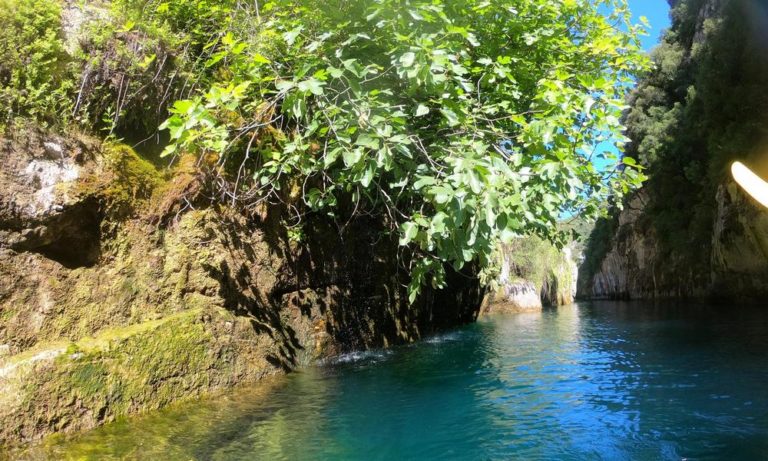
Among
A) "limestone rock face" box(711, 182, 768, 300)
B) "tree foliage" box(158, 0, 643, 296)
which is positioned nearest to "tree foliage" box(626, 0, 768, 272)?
"limestone rock face" box(711, 182, 768, 300)

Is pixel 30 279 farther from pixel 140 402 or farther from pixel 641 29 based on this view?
pixel 641 29

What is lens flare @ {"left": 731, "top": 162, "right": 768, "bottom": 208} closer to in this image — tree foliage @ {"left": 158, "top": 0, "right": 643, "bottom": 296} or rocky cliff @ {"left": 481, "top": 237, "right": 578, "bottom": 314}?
tree foliage @ {"left": 158, "top": 0, "right": 643, "bottom": 296}

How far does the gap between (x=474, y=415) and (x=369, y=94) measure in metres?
3.65

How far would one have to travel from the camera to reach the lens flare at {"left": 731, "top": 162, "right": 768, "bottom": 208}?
1.93 meters

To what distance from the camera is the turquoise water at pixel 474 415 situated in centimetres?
443

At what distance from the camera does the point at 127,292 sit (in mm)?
6309

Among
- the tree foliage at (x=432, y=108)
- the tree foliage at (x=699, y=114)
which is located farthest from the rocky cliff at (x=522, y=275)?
the tree foliage at (x=432, y=108)

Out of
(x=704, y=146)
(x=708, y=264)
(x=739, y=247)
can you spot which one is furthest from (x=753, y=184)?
(x=708, y=264)

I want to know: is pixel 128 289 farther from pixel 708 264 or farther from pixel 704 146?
pixel 708 264

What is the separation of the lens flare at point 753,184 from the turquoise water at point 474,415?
3.07 m

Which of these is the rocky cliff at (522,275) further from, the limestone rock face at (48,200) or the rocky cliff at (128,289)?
the limestone rock face at (48,200)

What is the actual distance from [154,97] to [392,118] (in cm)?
411

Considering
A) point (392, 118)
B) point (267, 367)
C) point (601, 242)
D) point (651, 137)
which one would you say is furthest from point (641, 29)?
point (601, 242)

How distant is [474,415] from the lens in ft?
18.1
